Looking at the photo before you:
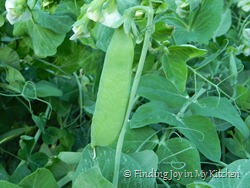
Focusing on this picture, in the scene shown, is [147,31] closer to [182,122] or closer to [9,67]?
[182,122]

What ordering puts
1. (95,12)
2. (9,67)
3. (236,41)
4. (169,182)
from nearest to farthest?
(95,12)
(169,182)
(9,67)
(236,41)

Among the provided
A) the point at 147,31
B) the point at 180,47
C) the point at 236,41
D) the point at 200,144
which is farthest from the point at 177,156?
the point at 236,41

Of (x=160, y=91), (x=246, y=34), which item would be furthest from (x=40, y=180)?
(x=246, y=34)

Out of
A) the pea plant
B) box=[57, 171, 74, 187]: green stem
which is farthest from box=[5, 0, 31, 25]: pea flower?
box=[57, 171, 74, 187]: green stem

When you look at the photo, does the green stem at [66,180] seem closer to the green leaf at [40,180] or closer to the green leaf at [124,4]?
the green leaf at [40,180]

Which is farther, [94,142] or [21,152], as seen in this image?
[21,152]

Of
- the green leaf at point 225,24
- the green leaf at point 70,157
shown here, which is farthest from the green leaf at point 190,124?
the green leaf at point 225,24

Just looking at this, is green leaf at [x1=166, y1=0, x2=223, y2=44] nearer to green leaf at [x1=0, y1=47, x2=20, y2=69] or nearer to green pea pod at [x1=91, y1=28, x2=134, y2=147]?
green leaf at [x1=0, y1=47, x2=20, y2=69]
